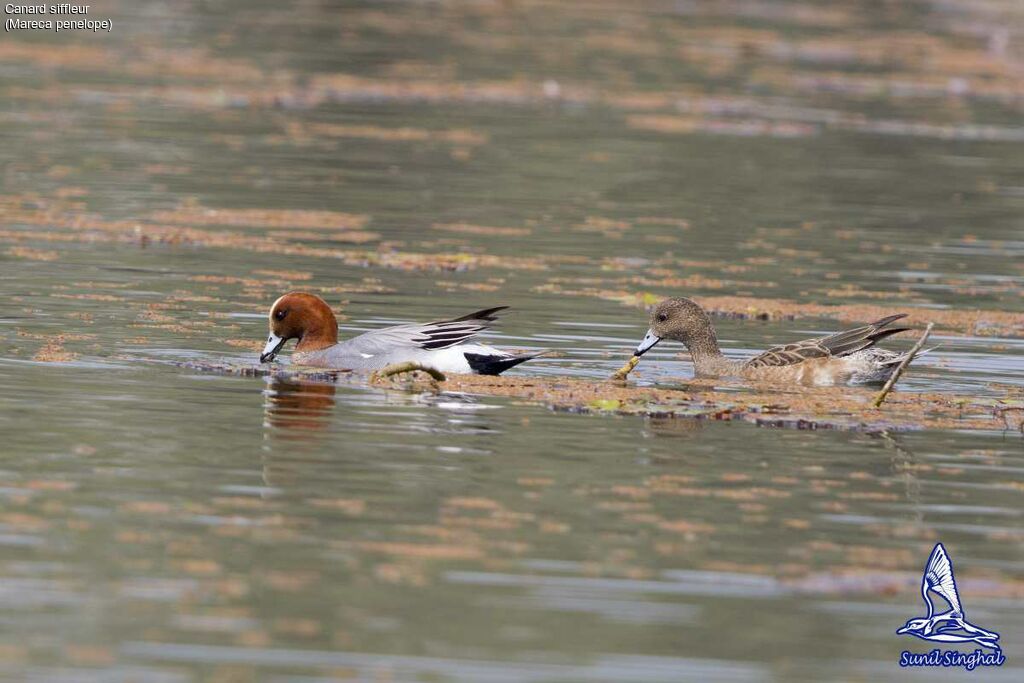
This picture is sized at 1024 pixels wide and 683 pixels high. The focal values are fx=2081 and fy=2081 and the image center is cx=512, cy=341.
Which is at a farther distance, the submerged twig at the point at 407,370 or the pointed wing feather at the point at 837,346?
the pointed wing feather at the point at 837,346

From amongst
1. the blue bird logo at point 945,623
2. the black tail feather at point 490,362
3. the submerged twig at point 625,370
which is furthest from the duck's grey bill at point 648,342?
the blue bird logo at point 945,623

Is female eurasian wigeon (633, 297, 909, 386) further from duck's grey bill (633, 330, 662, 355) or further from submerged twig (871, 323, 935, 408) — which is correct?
submerged twig (871, 323, 935, 408)

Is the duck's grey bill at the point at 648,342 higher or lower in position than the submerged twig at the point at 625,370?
higher

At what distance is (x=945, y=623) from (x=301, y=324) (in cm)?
619

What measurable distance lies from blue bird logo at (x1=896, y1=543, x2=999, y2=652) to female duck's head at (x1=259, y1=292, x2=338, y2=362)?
19.0 feet

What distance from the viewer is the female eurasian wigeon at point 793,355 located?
12844mm

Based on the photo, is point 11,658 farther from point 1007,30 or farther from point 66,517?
point 1007,30

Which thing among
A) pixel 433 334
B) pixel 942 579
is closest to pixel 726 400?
pixel 433 334

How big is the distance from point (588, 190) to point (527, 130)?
5.01 m

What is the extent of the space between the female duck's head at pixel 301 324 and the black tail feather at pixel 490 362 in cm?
97

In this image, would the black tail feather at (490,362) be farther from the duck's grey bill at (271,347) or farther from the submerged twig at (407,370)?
the duck's grey bill at (271,347)

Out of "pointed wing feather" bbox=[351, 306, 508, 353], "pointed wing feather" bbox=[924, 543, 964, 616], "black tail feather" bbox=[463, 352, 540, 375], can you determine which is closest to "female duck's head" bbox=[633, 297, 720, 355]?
"black tail feather" bbox=[463, 352, 540, 375]

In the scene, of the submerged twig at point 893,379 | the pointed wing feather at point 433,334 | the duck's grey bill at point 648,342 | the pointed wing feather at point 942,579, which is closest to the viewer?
the pointed wing feather at point 942,579

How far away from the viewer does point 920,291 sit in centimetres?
1752
